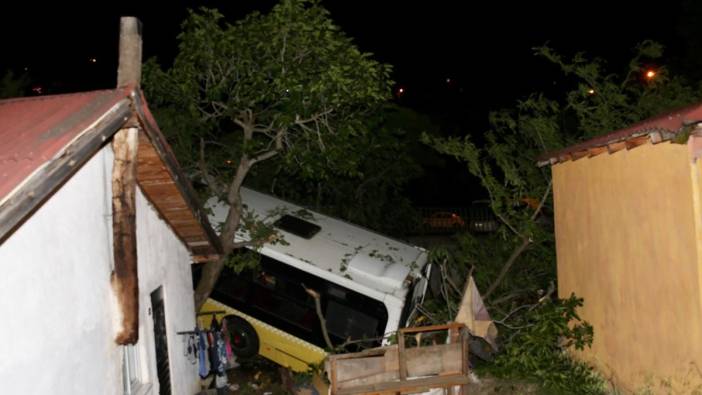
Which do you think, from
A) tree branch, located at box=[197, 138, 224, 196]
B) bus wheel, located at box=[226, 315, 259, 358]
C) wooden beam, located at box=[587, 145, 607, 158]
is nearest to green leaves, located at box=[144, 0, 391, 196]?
tree branch, located at box=[197, 138, 224, 196]


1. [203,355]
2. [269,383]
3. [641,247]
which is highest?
[641,247]

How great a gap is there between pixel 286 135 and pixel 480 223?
12.4 metres

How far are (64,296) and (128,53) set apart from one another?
1854mm

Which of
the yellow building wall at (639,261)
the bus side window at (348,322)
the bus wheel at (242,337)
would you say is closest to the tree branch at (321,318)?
the bus side window at (348,322)

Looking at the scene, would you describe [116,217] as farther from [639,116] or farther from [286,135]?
[639,116]

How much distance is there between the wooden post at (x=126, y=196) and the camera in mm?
4754

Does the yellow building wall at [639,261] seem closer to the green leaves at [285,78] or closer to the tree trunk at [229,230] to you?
the green leaves at [285,78]

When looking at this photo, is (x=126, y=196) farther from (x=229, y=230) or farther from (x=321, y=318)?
(x=229, y=230)

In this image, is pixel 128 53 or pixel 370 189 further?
pixel 370 189

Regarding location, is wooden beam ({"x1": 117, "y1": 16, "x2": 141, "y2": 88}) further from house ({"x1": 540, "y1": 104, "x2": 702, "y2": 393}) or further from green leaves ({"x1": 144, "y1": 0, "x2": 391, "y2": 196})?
house ({"x1": 540, "y1": 104, "x2": 702, "y2": 393})

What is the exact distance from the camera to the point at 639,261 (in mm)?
6641

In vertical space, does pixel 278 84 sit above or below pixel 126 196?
above

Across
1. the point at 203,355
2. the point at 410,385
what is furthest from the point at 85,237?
Result: the point at 203,355

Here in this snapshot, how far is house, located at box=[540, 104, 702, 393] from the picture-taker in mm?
5629
